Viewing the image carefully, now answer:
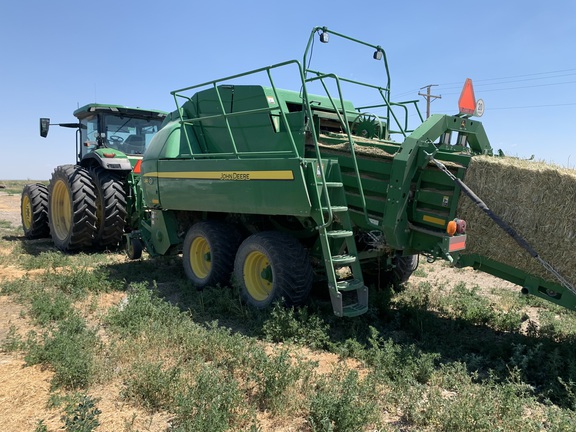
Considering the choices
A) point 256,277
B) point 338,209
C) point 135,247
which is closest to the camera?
point 338,209

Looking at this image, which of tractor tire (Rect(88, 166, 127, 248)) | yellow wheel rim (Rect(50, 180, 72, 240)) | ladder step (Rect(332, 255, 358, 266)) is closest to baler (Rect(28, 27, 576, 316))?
ladder step (Rect(332, 255, 358, 266))

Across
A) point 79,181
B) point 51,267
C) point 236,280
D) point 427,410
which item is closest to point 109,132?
point 79,181

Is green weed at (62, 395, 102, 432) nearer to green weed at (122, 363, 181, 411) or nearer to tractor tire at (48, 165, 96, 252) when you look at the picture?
green weed at (122, 363, 181, 411)

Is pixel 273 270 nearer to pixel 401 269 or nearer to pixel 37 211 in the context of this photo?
pixel 401 269

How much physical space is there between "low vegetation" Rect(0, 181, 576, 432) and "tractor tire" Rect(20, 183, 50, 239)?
4736 millimetres

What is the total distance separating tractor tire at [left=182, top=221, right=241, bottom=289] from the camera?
6.04 m

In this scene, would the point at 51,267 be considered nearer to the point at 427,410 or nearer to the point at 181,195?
the point at 181,195

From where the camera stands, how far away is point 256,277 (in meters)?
5.57

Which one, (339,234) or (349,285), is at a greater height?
(339,234)

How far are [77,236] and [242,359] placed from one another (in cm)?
606

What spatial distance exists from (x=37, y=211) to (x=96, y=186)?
2523 millimetres

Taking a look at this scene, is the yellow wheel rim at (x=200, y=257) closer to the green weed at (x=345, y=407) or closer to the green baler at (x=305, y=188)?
the green baler at (x=305, y=188)

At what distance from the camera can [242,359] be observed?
3768 millimetres

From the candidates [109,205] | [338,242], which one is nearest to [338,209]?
[338,242]
